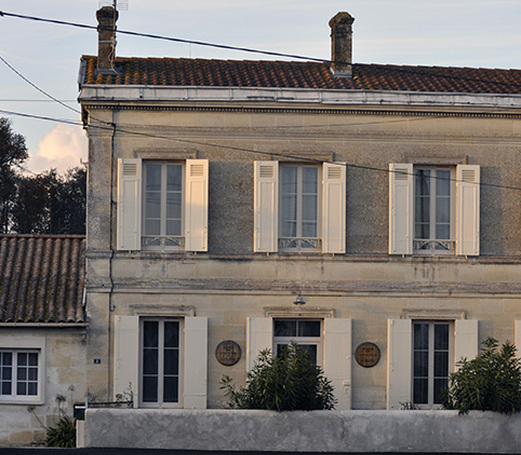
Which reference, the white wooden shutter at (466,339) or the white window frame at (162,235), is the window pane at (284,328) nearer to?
the white window frame at (162,235)

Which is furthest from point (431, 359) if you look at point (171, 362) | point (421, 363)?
point (171, 362)

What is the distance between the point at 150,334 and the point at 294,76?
594 cm

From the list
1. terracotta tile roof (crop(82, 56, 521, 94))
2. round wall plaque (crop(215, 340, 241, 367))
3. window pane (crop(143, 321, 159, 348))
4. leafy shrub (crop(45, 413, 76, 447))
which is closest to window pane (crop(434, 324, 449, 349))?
round wall plaque (crop(215, 340, 241, 367))

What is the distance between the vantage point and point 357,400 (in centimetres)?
1998

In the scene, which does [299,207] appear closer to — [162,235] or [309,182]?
[309,182]

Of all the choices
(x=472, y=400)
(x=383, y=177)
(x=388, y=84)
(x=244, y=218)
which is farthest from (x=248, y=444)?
(x=388, y=84)

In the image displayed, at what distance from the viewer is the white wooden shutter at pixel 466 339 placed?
2006 cm

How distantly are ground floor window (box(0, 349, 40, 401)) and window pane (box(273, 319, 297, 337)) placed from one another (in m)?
4.58

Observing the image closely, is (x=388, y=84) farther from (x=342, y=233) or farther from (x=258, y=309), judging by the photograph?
(x=258, y=309)

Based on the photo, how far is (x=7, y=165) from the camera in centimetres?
4450

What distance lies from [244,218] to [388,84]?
4.02 m

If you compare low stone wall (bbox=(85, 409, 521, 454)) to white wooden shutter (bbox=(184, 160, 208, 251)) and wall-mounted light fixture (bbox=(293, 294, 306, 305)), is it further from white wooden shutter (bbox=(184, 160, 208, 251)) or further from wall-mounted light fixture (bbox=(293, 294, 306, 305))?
white wooden shutter (bbox=(184, 160, 208, 251))

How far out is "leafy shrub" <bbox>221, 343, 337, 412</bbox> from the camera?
1661 centimetres

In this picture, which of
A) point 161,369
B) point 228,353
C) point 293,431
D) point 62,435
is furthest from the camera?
point 161,369
